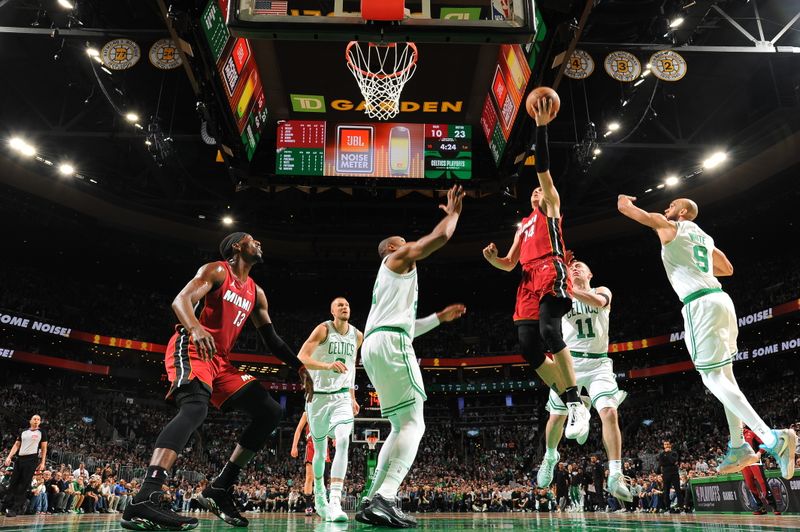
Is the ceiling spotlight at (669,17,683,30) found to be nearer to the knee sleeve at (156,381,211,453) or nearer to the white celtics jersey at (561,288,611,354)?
the white celtics jersey at (561,288,611,354)

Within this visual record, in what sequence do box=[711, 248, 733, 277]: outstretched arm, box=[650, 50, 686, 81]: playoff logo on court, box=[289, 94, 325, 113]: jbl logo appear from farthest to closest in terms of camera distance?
box=[650, 50, 686, 81]: playoff logo on court
box=[289, 94, 325, 113]: jbl logo
box=[711, 248, 733, 277]: outstretched arm

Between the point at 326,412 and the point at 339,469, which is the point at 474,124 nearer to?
the point at 326,412

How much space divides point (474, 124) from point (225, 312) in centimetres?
735

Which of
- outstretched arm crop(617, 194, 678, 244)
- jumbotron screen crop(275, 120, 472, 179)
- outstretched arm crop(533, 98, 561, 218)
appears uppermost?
jumbotron screen crop(275, 120, 472, 179)

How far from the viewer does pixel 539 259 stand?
5.60m

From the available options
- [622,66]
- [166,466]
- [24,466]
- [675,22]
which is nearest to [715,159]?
[675,22]

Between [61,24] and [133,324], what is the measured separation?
71.7 ft

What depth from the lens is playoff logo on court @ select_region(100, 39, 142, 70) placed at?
36.2 ft

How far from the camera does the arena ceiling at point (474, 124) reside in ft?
36.7

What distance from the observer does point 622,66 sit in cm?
1149

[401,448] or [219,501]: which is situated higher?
[401,448]

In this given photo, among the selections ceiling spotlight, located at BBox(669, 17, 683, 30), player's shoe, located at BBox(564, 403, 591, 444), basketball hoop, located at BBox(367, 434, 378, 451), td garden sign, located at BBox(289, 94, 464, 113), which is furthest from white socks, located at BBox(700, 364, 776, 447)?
basketball hoop, located at BBox(367, 434, 378, 451)

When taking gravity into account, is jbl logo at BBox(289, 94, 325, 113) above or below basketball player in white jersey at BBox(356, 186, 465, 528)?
above

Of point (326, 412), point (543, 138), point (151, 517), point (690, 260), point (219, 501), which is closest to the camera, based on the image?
point (151, 517)
